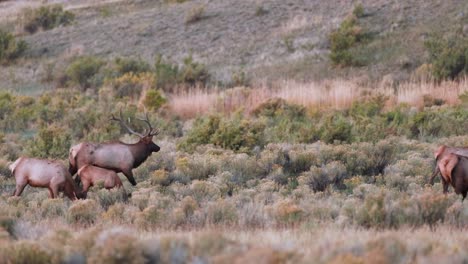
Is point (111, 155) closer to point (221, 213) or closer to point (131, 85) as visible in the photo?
point (221, 213)

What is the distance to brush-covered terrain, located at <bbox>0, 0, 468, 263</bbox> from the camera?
22.8ft

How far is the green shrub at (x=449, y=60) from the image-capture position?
25.7 m

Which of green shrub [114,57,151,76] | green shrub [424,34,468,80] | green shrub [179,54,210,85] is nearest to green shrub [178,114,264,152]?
green shrub [424,34,468,80]

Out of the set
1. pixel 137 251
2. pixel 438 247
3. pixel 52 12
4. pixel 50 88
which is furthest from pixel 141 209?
pixel 52 12

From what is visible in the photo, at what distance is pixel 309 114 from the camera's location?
20.3 meters

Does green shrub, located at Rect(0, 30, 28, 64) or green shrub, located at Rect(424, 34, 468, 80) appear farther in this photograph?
green shrub, located at Rect(0, 30, 28, 64)

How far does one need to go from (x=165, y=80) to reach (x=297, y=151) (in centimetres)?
1477

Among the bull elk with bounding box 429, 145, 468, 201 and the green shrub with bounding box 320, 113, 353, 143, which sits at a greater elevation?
the bull elk with bounding box 429, 145, 468, 201

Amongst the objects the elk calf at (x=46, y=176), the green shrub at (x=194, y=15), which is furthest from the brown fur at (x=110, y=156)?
the green shrub at (x=194, y=15)

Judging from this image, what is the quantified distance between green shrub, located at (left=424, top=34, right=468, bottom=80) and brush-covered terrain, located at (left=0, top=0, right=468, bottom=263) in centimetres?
7

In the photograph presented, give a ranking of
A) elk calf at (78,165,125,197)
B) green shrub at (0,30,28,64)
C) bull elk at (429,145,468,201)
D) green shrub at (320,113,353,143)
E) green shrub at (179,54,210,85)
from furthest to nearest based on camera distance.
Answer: green shrub at (0,30,28,64) < green shrub at (179,54,210,85) < green shrub at (320,113,353,143) < elk calf at (78,165,125,197) < bull elk at (429,145,468,201)

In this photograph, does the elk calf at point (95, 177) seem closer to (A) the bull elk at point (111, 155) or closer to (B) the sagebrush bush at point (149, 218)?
(A) the bull elk at point (111, 155)

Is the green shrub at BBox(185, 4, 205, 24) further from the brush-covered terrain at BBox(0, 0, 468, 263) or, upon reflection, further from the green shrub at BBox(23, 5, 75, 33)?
the green shrub at BBox(23, 5, 75, 33)

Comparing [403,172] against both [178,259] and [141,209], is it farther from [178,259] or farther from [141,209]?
[178,259]
